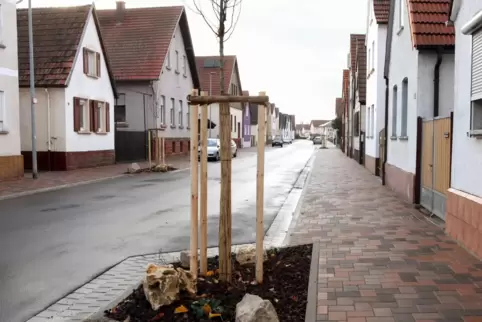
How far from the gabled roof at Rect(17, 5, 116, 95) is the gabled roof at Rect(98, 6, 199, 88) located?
864 centimetres

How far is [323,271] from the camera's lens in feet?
19.2

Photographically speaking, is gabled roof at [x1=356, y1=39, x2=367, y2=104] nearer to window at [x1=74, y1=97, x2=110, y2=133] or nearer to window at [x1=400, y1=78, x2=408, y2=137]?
window at [x1=74, y1=97, x2=110, y2=133]

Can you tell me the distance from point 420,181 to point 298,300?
692 cm

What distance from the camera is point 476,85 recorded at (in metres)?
6.73

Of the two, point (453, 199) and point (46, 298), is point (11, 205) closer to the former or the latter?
point (46, 298)

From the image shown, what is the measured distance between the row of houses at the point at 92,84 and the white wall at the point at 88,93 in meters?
0.05

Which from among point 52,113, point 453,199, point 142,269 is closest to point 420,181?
point 453,199

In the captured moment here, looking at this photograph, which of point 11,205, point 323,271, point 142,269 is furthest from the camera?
point 11,205

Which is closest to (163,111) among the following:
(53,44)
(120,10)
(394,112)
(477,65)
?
(120,10)

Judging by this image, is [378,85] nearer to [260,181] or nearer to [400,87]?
[400,87]

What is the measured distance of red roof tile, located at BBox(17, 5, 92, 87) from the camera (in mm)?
22297

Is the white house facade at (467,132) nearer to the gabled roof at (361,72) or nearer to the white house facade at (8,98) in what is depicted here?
the white house facade at (8,98)

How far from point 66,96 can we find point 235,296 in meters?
19.5

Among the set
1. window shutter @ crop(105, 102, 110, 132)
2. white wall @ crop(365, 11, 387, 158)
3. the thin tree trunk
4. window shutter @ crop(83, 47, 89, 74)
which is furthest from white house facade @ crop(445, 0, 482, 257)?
window shutter @ crop(105, 102, 110, 132)
